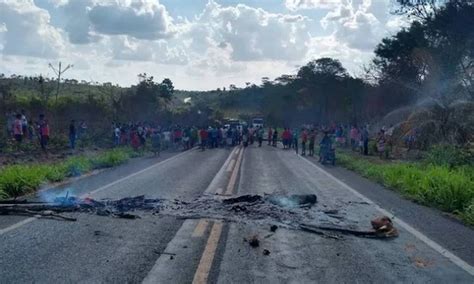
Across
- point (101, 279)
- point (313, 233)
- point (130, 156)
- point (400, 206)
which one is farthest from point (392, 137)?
point (101, 279)

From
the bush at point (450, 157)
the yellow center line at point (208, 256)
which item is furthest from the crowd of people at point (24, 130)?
the yellow center line at point (208, 256)

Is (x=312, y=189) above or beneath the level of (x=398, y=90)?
beneath

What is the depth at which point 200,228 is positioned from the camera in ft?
28.7

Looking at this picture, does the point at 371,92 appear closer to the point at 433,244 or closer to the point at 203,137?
the point at 203,137

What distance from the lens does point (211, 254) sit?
7.07 metres

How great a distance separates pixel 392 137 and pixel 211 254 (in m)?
28.9

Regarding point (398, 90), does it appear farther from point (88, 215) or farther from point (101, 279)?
point (101, 279)

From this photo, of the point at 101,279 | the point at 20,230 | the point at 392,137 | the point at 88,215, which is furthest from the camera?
the point at 392,137

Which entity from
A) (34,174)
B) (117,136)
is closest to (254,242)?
(34,174)

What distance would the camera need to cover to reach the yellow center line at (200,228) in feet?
27.1

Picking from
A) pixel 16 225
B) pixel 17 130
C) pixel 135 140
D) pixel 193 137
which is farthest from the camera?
pixel 193 137

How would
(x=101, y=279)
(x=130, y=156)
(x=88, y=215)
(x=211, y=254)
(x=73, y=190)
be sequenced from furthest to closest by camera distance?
(x=130, y=156) < (x=73, y=190) < (x=88, y=215) < (x=211, y=254) < (x=101, y=279)

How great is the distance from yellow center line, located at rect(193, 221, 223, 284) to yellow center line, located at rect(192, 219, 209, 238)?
142 millimetres

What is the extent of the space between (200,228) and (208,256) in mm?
1799
